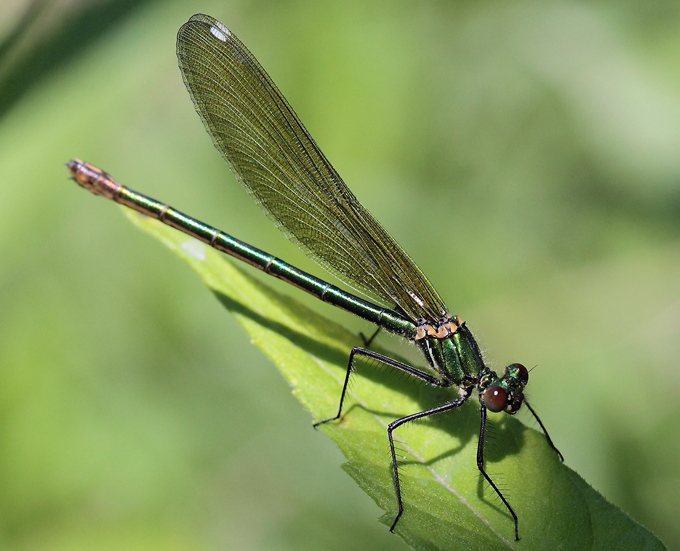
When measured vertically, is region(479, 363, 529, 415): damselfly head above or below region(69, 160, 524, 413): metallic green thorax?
below

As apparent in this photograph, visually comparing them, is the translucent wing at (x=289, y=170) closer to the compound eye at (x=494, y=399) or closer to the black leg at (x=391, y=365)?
the black leg at (x=391, y=365)

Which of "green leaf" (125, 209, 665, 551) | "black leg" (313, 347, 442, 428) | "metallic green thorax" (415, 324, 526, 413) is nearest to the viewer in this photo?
"green leaf" (125, 209, 665, 551)

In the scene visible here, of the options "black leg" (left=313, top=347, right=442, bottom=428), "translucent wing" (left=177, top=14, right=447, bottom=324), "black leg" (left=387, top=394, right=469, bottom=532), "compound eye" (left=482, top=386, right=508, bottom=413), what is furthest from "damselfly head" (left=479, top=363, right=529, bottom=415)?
"translucent wing" (left=177, top=14, right=447, bottom=324)

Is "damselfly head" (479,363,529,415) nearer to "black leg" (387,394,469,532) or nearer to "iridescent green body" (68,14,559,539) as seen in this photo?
"iridescent green body" (68,14,559,539)

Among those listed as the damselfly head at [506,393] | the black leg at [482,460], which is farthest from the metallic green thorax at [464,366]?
the black leg at [482,460]

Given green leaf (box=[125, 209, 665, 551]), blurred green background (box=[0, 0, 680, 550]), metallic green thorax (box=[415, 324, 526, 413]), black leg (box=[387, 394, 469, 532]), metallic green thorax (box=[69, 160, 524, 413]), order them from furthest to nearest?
blurred green background (box=[0, 0, 680, 550]), metallic green thorax (box=[69, 160, 524, 413]), metallic green thorax (box=[415, 324, 526, 413]), black leg (box=[387, 394, 469, 532]), green leaf (box=[125, 209, 665, 551])

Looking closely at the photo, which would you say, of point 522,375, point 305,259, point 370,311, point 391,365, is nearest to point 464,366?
point 522,375
